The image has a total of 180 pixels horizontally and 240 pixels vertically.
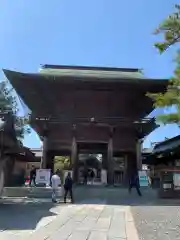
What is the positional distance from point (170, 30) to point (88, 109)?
83.2 feet

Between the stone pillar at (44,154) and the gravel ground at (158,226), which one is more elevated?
the stone pillar at (44,154)

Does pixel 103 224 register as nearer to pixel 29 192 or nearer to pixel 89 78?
pixel 29 192

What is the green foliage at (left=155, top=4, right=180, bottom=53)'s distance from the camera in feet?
21.9

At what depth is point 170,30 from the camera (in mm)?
6766

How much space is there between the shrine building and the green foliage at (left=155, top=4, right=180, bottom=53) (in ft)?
72.8

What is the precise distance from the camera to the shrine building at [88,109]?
2942cm

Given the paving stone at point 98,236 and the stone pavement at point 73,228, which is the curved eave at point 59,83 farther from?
the paving stone at point 98,236

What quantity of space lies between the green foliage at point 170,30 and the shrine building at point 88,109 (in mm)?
22200

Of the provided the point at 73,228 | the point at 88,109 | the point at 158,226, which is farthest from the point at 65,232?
the point at 88,109

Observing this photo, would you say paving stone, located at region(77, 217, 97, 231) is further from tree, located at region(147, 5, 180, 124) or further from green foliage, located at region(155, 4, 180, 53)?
green foliage, located at region(155, 4, 180, 53)

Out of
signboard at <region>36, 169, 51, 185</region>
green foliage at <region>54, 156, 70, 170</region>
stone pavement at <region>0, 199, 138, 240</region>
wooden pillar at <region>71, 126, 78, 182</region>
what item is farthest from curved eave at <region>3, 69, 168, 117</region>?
green foliage at <region>54, 156, 70, 170</region>

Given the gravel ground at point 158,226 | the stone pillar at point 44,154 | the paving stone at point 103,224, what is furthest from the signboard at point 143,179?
the paving stone at point 103,224

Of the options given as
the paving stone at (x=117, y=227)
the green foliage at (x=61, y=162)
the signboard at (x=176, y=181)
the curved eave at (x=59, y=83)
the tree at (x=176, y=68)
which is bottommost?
the paving stone at (x=117, y=227)

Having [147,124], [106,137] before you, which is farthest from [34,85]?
[147,124]
